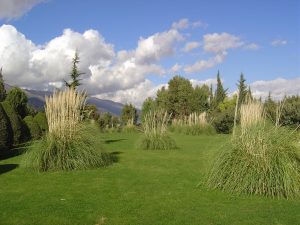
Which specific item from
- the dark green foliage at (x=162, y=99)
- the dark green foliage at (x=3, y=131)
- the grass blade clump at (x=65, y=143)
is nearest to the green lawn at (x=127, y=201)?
the grass blade clump at (x=65, y=143)

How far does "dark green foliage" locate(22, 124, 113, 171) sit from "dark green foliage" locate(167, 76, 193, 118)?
1333 inches

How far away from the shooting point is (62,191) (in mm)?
7629

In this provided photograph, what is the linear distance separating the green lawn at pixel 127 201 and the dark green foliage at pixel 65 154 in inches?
15.3

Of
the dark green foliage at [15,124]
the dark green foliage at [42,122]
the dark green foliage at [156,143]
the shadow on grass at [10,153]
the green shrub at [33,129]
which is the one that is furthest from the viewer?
the dark green foliage at [42,122]

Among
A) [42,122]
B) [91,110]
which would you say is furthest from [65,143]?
[42,122]

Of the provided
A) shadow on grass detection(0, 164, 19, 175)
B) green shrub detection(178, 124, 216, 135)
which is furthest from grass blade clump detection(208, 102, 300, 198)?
green shrub detection(178, 124, 216, 135)

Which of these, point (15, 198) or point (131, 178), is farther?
point (131, 178)

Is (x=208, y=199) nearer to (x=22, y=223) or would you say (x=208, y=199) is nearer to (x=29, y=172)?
(x=22, y=223)

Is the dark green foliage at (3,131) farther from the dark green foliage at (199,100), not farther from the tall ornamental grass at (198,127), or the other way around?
the dark green foliage at (199,100)

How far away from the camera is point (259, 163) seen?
7426mm

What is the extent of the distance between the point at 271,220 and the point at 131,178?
149 inches

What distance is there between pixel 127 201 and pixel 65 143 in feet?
12.3

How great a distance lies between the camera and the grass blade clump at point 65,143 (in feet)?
32.8

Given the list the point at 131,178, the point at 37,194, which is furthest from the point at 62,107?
the point at 37,194
